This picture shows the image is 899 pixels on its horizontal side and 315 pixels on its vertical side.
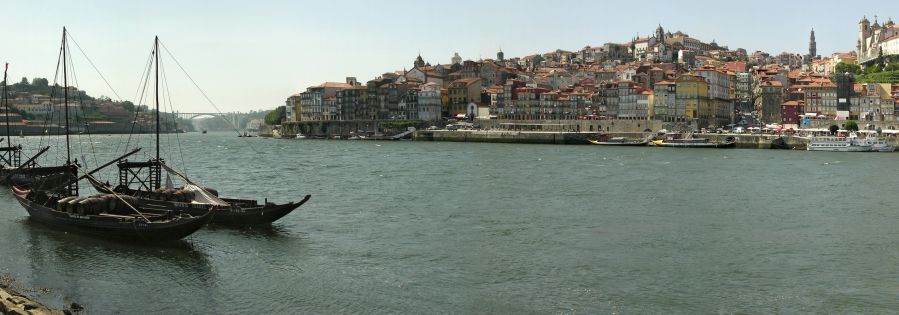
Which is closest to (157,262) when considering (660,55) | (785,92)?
(785,92)

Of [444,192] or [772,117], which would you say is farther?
[772,117]

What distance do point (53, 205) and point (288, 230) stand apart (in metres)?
8.36

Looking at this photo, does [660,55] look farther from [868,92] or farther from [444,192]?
[444,192]

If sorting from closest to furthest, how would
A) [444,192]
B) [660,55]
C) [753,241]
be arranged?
1. [753,241]
2. [444,192]
3. [660,55]

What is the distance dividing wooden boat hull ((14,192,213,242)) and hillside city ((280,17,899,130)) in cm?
7866

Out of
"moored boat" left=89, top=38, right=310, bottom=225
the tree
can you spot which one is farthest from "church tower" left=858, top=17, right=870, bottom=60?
"moored boat" left=89, top=38, right=310, bottom=225

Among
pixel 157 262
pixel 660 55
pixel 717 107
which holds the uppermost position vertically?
pixel 660 55

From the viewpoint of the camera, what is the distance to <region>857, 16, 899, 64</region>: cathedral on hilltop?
126375 millimetres

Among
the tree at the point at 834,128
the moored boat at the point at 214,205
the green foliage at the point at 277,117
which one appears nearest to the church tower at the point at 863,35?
the tree at the point at 834,128

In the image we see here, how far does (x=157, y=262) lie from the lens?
2127cm

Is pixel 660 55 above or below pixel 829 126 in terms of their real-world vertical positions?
above

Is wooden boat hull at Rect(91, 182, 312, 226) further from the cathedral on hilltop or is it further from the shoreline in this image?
the cathedral on hilltop

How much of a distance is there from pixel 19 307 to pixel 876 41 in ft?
482

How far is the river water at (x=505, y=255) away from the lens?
17.8m
